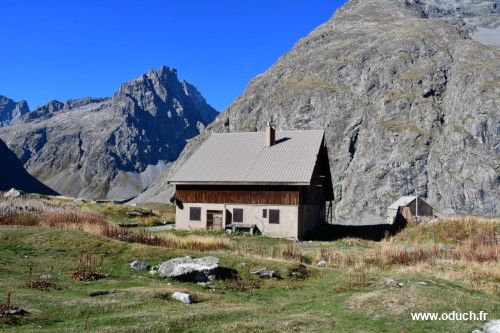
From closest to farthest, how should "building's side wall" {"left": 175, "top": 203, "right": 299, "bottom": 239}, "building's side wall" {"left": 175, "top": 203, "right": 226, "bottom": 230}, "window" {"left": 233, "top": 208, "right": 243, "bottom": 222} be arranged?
1. "building's side wall" {"left": 175, "top": 203, "right": 299, "bottom": 239}
2. "window" {"left": 233, "top": 208, "right": 243, "bottom": 222}
3. "building's side wall" {"left": 175, "top": 203, "right": 226, "bottom": 230}

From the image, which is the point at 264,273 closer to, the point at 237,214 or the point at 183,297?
the point at 183,297

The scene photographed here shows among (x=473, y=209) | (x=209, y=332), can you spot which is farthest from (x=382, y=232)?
(x=473, y=209)

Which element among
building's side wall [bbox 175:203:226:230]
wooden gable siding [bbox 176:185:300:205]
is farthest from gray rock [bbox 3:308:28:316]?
building's side wall [bbox 175:203:226:230]

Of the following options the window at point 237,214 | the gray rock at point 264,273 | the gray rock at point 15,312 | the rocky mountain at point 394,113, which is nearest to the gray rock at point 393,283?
the gray rock at point 264,273

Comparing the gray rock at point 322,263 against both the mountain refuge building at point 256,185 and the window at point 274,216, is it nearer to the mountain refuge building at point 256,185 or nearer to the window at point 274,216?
the mountain refuge building at point 256,185

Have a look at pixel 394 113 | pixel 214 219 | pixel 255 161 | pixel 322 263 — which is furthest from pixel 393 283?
pixel 394 113

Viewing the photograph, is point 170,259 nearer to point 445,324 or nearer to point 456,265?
point 445,324

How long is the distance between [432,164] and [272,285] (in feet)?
414

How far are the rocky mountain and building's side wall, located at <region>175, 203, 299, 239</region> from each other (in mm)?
73669

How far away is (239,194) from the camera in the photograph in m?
46.0

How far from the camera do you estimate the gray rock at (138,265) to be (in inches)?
838

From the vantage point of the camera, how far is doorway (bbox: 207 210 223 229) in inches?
1841

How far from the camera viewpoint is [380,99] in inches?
6186

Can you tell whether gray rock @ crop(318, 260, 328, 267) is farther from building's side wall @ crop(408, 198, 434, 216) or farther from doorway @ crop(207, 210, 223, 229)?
building's side wall @ crop(408, 198, 434, 216)
